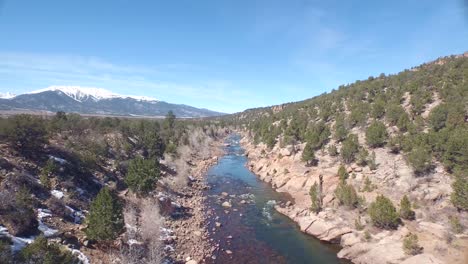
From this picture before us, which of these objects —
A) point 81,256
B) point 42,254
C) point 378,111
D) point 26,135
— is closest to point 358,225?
point 81,256

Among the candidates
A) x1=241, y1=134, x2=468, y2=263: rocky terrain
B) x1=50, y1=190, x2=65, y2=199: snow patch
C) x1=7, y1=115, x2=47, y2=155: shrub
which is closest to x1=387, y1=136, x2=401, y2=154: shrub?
x1=241, y1=134, x2=468, y2=263: rocky terrain

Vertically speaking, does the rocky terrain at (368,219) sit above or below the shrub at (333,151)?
below

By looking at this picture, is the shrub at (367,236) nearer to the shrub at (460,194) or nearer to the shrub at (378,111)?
the shrub at (460,194)

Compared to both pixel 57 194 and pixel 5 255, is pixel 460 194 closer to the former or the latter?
pixel 5 255

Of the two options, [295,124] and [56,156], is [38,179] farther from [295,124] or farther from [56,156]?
[295,124]

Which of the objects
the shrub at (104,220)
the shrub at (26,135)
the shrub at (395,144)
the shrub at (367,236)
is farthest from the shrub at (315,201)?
the shrub at (26,135)

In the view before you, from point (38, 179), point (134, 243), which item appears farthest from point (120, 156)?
point (134, 243)
